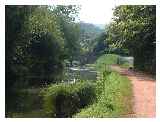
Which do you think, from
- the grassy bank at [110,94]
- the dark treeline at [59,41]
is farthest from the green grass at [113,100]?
the dark treeline at [59,41]

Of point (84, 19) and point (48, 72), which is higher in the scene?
point (84, 19)

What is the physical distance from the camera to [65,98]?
223 inches

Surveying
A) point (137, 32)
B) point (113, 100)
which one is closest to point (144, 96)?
point (113, 100)

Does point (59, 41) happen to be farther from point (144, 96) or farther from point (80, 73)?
point (144, 96)

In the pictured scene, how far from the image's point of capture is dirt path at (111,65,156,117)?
5.09 metres

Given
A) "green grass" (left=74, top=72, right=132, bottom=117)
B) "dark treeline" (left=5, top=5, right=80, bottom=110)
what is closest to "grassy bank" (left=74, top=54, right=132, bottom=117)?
"green grass" (left=74, top=72, right=132, bottom=117)

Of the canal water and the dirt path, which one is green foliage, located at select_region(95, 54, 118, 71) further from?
the dirt path

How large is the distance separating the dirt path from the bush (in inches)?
17.6

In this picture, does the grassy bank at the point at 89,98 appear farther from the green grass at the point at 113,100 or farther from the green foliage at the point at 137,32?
the green foliage at the point at 137,32
